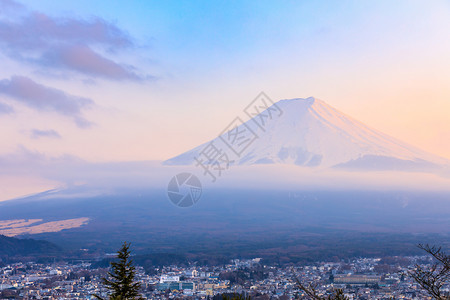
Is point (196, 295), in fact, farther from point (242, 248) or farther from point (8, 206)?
point (8, 206)

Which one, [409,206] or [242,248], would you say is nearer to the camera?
[242,248]

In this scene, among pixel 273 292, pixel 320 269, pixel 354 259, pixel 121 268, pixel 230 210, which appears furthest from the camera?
pixel 230 210

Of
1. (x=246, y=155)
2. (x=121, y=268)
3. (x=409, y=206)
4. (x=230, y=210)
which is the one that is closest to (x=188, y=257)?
(x=121, y=268)

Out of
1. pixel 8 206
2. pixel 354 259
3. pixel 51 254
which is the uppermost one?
pixel 8 206

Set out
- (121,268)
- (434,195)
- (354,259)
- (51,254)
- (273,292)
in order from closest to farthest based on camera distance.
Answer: (121,268), (273,292), (354,259), (51,254), (434,195)

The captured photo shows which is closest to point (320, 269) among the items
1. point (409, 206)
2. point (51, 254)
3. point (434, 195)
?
point (51, 254)

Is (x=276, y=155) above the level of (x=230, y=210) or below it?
above
